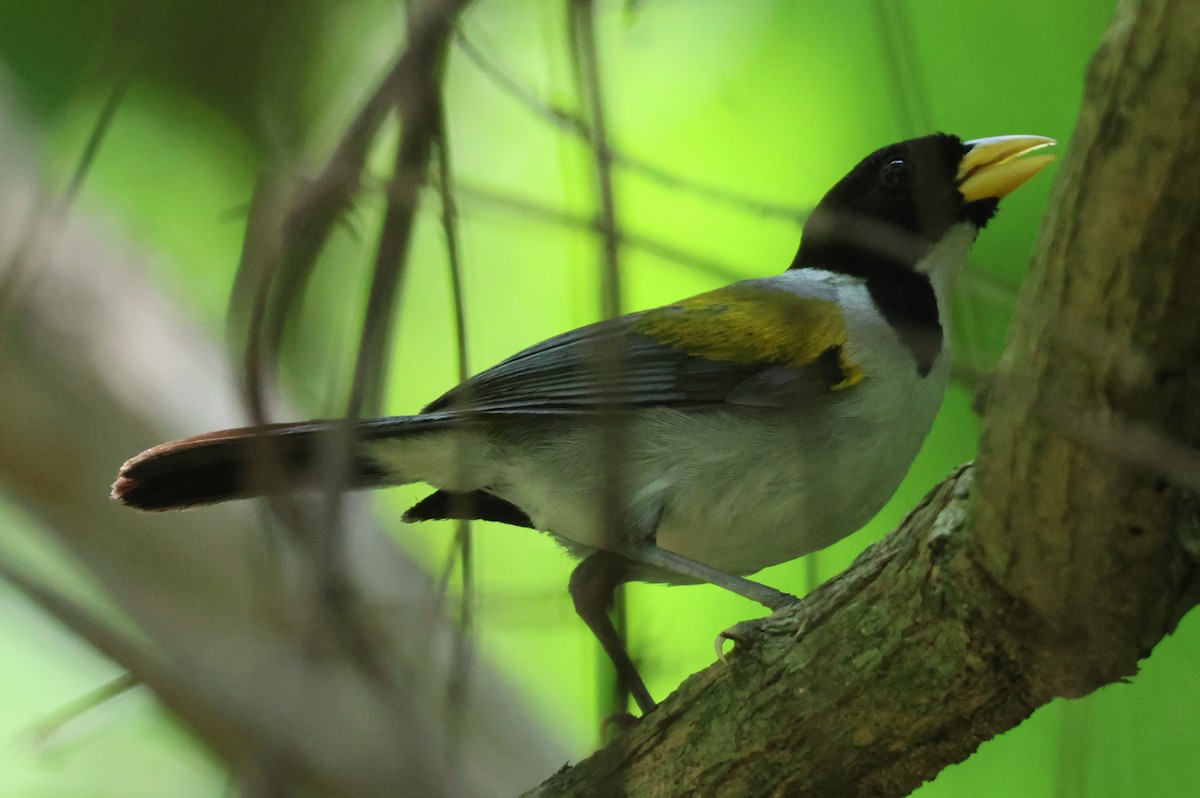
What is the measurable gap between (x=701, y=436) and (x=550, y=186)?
0.47 metres

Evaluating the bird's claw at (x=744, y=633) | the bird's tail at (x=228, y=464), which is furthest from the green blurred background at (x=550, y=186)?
the bird's claw at (x=744, y=633)

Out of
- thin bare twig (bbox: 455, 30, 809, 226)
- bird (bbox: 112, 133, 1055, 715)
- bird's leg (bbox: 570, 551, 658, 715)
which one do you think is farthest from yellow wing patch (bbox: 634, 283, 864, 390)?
bird's leg (bbox: 570, 551, 658, 715)

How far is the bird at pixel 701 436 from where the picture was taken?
1.64 meters

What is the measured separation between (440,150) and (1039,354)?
63 centimetres

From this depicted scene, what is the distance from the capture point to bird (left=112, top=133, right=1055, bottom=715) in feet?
5.39

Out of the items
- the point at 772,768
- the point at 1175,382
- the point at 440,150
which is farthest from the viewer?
the point at 772,768

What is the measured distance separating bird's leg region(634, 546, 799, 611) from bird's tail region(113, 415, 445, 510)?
1.29ft

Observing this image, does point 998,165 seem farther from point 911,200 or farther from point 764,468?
point 764,468

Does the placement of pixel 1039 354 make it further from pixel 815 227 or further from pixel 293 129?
pixel 293 129

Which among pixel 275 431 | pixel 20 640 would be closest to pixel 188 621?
pixel 20 640

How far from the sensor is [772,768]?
1.30 metres

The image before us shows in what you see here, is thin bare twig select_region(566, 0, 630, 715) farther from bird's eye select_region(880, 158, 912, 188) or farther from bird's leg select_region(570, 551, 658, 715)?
bird's eye select_region(880, 158, 912, 188)

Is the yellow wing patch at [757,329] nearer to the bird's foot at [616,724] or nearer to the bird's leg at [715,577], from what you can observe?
the bird's leg at [715,577]

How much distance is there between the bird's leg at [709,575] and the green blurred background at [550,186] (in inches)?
5.4
